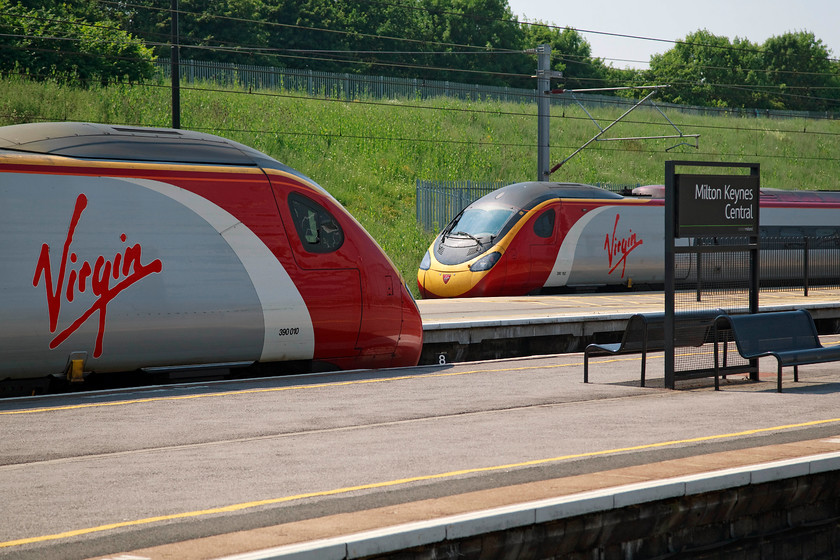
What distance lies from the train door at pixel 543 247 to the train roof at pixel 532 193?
394mm

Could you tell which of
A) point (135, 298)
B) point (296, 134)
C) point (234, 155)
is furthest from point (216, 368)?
point (296, 134)

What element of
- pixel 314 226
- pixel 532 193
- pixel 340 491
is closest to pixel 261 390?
pixel 314 226

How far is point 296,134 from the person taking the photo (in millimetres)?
43906

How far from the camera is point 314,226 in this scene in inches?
483

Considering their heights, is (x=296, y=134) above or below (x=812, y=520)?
above

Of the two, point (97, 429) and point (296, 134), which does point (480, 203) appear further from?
point (296, 134)

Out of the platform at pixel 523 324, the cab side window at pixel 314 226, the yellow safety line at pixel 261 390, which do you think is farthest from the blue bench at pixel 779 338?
the platform at pixel 523 324

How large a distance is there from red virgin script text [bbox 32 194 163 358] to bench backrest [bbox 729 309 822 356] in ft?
20.6

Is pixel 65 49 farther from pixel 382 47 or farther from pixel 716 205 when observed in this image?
pixel 716 205

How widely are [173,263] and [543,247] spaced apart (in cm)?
1417

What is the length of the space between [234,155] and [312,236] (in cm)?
129

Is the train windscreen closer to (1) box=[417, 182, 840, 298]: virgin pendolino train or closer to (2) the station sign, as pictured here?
(1) box=[417, 182, 840, 298]: virgin pendolino train

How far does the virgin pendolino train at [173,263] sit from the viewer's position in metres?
10.2

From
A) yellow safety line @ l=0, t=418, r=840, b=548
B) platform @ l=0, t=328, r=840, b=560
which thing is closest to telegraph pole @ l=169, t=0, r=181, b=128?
platform @ l=0, t=328, r=840, b=560
